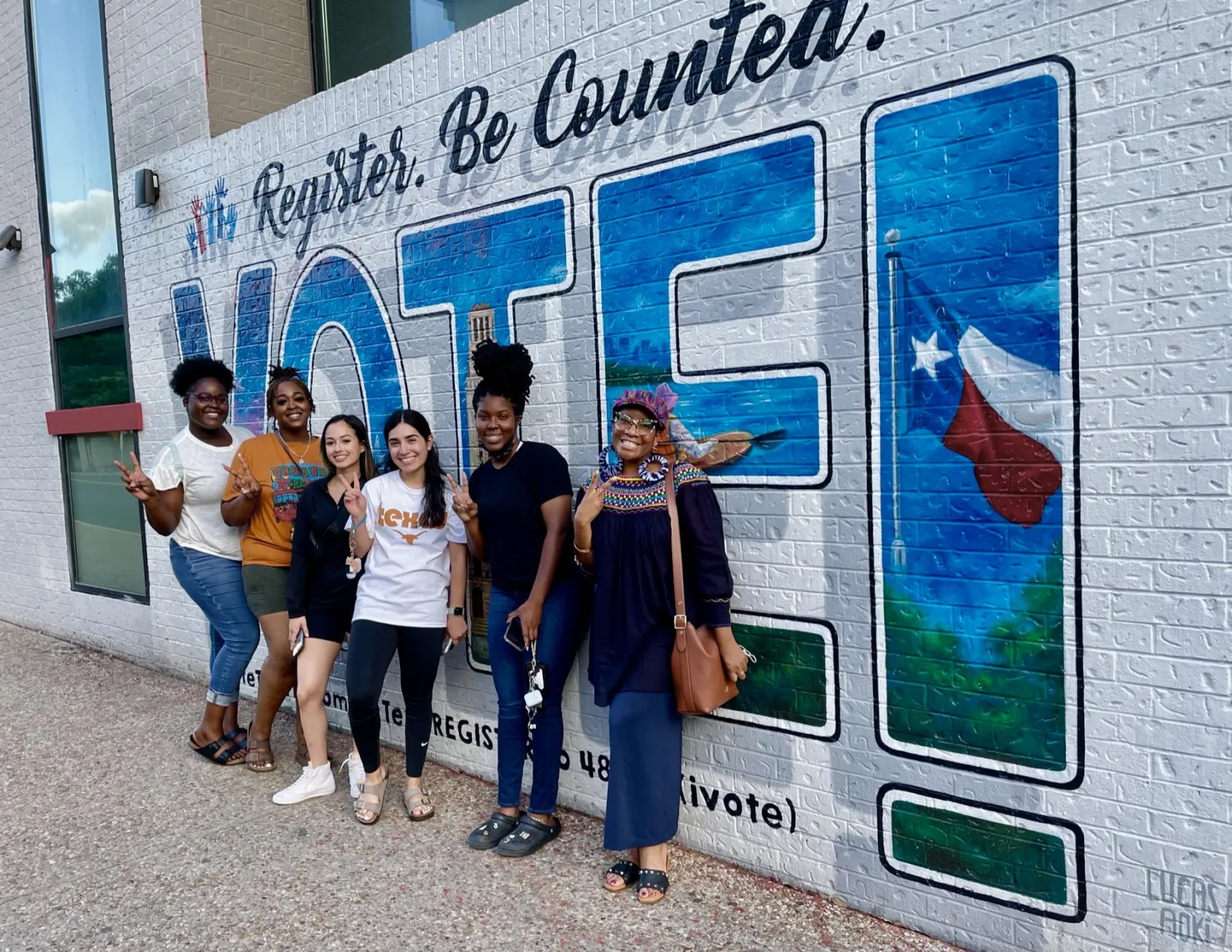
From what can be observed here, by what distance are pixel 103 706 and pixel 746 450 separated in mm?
Answer: 4749

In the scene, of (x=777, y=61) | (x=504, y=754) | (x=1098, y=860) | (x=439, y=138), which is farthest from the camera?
(x=439, y=138)

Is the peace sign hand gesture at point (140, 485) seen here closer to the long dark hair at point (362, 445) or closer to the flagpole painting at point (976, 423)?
the long dark hair at point (362, 445)

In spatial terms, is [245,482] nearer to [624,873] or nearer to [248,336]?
[248,336]

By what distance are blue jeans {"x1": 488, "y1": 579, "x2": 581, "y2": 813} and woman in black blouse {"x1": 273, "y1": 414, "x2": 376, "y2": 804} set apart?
72 centimetres

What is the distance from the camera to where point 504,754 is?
12.5ft

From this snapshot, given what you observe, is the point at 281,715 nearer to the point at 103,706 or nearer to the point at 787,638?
the point at 103,706

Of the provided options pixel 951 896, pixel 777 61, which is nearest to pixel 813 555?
pixel 951 896

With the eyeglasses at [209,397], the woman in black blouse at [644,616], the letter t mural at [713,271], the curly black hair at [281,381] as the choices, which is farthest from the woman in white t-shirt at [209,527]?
the woman in black blouse at [644,616]

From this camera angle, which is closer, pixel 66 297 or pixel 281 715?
pixel 281 715

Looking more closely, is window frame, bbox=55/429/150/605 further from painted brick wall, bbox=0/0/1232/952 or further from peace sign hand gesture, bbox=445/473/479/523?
painted brick wall, bbox=0/0/1232/952

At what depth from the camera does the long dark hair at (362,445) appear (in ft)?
13.5

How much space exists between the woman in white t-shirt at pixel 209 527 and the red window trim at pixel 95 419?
7.21ft

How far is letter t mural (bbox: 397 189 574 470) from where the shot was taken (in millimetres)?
4062

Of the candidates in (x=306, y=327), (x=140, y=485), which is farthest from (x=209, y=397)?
(x=306, y=327)
